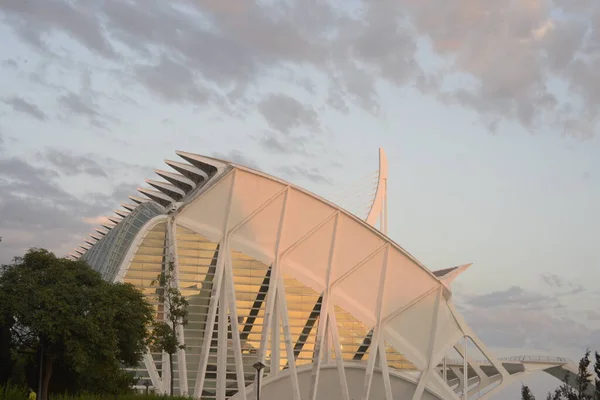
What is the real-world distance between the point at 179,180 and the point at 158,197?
4.79m

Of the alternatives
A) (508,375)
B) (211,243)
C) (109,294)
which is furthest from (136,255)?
(508,375)

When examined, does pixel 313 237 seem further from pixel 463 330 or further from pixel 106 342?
pixel 106 342

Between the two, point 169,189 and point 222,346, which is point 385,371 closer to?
point 222,346

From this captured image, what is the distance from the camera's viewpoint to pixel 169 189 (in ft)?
200

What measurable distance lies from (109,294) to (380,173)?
99.7ft

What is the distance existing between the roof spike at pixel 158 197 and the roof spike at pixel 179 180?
78.5 inches

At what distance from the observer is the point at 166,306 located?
169ft

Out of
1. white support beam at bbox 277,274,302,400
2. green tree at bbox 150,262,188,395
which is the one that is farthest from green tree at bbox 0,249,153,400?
white support beam at bbox 277,274,302,400

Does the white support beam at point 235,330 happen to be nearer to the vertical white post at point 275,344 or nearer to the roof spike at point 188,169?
the vertical white post at point 275,344

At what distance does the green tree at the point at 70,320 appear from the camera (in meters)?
41.2

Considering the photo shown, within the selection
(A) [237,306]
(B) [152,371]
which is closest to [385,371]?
(A) [237,306]

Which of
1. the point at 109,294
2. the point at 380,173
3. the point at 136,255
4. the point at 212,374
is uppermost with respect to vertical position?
the point at 380,173

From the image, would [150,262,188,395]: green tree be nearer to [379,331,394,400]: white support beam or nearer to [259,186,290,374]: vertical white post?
[259,186,290,374]: vertical white post

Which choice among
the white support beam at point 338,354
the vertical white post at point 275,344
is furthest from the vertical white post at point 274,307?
the white support beam at point 338,354
